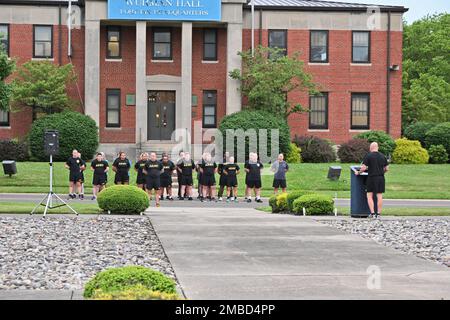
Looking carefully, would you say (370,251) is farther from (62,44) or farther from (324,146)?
(62,44)

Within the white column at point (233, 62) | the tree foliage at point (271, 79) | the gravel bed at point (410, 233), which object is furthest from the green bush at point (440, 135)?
the gravel bed at point (410, 233)

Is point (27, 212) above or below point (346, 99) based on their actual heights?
below

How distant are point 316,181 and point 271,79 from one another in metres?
9.37

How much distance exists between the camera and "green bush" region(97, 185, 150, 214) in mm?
21641

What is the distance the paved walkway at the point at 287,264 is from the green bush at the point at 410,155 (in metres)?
26.4

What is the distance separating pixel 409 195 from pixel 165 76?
1817 centimetres

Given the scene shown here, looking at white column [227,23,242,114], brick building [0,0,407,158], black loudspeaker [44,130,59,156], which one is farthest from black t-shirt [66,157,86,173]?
white column [227,23,242,114]

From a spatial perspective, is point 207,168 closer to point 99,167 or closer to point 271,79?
point 99,167

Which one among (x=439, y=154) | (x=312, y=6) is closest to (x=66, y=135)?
(x=312, y=6)

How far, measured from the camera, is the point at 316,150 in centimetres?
A: 4406

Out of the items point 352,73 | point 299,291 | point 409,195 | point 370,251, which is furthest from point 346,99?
point 299,291

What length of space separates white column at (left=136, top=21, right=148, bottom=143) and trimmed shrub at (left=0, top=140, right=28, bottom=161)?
608 centimetres

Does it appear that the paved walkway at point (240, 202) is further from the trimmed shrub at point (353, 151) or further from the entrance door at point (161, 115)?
the entrance door at point (161, 115)

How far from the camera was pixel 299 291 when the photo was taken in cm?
961
